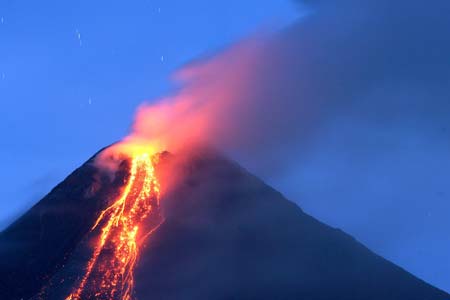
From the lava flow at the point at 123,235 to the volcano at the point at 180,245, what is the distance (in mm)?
77

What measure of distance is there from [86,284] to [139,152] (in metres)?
20.6

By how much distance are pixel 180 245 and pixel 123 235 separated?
4.24 m

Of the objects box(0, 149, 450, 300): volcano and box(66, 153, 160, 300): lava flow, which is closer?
box(66, 153, 160, 300): lava flow

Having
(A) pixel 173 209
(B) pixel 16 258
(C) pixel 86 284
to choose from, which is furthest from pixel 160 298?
(A) pixel 173 209

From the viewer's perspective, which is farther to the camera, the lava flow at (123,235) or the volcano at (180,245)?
the volcano at (180,245)

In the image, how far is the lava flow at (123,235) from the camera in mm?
44375

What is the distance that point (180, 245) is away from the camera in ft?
177

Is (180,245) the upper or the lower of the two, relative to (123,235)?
upper

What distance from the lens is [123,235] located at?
51.3 meters

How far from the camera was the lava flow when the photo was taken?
44375 mm

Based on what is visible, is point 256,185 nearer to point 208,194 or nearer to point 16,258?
point 208,194

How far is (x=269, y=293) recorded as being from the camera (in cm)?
4906

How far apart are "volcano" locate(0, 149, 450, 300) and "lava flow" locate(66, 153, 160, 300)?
3.0 inches

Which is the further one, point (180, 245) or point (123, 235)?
point (180, 245)
